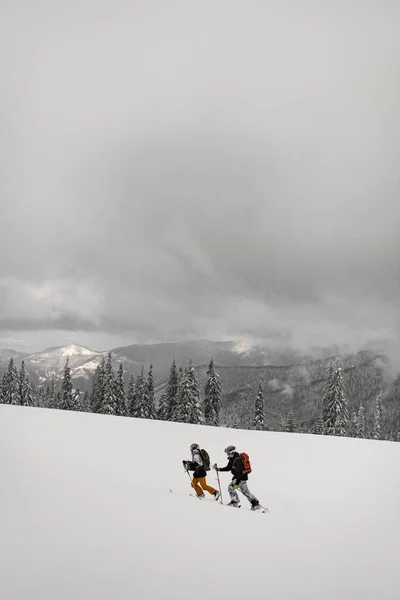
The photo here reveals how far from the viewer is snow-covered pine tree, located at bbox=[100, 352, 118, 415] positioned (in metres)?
49.4

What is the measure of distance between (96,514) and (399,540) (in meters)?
7.22

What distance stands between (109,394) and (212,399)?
13.4 metres

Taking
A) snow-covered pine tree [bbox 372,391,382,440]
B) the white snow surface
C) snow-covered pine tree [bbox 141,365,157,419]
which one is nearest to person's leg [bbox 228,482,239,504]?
the white snow surface

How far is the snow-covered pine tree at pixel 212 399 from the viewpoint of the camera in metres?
48.8

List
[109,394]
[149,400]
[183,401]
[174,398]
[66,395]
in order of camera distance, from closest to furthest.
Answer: [183,401] → [174,398] → [109,394] → [149,400] → [66,395]

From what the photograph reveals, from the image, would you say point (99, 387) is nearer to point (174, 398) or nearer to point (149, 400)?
point (149, 400)

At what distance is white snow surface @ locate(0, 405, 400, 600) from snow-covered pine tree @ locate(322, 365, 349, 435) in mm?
30538

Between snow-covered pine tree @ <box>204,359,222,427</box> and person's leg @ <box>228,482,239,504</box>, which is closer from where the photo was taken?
person's leg @ <box>228,482,239,504</box>

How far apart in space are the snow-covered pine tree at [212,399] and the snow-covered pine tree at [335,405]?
1312 cm

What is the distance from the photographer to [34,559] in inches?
216

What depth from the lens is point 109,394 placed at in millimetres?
49625

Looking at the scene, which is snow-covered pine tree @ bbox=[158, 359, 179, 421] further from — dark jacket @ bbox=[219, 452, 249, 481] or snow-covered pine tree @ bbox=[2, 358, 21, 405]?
dark jacket @ bbox=[219, 452, 249, 481]

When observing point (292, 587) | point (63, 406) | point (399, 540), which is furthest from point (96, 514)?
point (63, 406)

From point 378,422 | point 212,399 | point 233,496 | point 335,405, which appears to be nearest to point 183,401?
point 212,399
